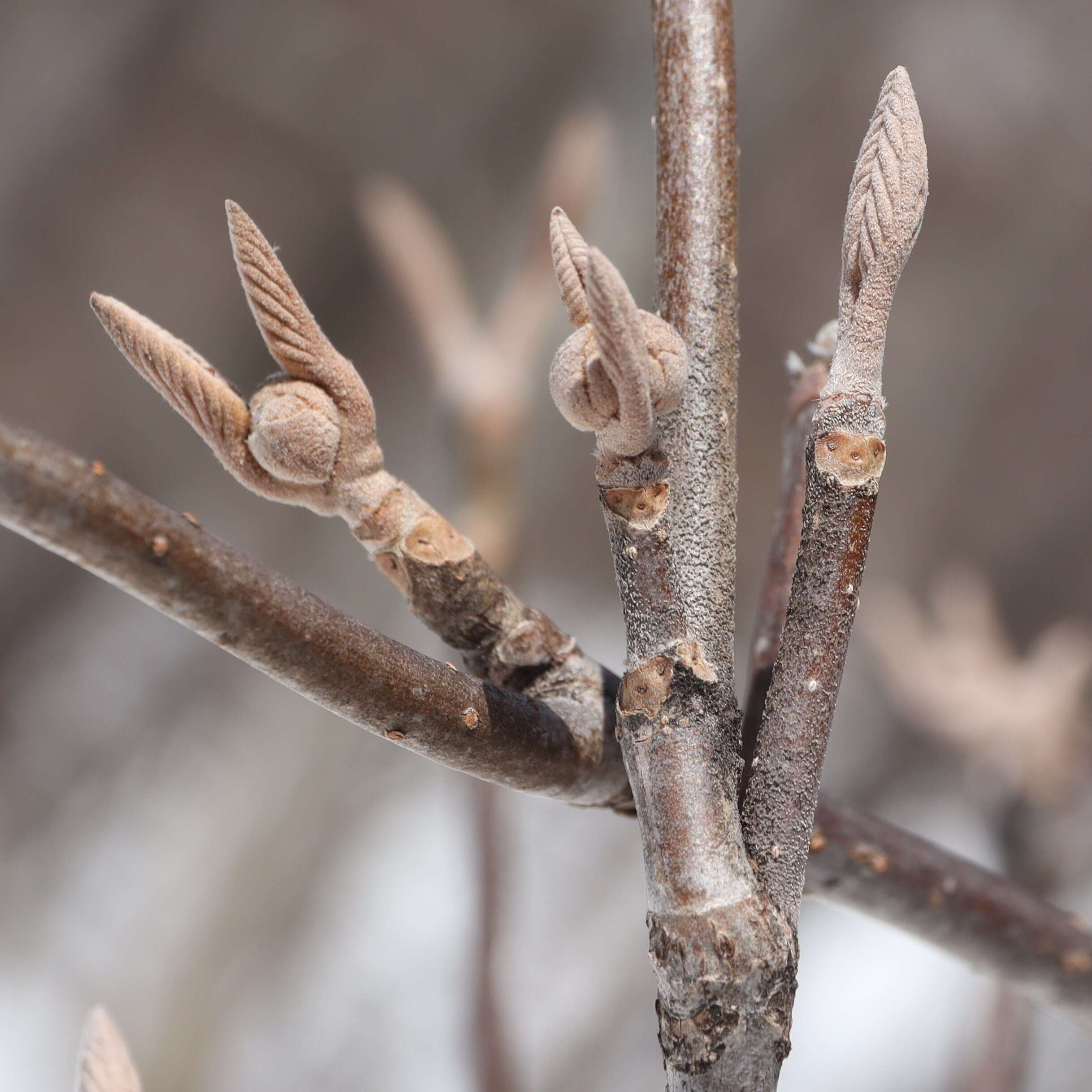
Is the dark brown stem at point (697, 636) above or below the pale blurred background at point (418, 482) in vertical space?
below

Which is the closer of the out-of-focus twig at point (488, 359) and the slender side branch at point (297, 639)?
the slender side branch at point (297, 639)

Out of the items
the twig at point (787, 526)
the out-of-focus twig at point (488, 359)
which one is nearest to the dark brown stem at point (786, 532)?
the twig at point (787, 526)

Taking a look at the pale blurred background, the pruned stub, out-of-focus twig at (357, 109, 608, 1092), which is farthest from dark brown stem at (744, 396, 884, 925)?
the pale blurred background

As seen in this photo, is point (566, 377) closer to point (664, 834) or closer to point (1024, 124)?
point (664, 834)

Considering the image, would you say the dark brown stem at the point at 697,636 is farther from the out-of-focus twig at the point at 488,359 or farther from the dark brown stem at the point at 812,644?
the out-of-focus twig at the point at 488,359

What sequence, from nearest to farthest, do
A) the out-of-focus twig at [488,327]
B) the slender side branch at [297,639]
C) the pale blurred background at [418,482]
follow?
the slender side branch at [297,639]
the out-of-focus twig at [488,327]
the pale blurred background at [418,482]

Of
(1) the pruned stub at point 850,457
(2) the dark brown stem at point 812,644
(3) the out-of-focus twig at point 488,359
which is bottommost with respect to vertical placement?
(2) the dark brown stem at point 812,644

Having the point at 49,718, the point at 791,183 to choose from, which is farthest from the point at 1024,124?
the point at 49,718

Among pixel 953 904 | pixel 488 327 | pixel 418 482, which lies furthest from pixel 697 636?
pixel 418 482
